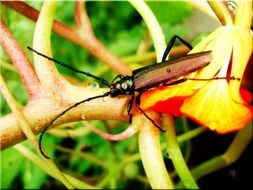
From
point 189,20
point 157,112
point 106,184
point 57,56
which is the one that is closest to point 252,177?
point 106,184

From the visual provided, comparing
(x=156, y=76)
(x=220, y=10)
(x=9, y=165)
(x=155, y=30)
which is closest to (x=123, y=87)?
(x=156, y=76)

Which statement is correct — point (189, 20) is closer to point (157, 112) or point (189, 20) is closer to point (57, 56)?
point (57, 56)

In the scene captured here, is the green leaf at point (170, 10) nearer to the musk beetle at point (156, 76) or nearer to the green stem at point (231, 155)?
the musk beetle at point (156, 76)

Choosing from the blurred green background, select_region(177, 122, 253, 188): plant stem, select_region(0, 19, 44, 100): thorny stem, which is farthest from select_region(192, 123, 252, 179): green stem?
select_region(0, 19, 44, 100): thorny stem

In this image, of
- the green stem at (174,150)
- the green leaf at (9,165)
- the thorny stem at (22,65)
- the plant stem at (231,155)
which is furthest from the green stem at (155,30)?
the green leaf at (9,165)

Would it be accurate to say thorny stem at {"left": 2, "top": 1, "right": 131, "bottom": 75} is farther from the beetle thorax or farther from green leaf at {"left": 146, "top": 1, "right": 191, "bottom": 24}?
green leaf at {"left": 146, "top": 1, "right": 191, "bottom": 24}
